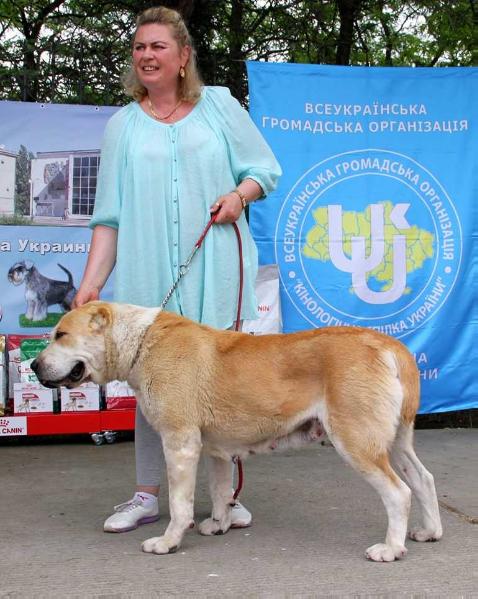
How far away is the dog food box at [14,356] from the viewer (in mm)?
6207

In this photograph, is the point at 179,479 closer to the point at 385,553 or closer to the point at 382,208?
the point at 385,553

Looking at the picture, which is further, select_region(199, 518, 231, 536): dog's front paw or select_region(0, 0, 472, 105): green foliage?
select_region(0, 0, 472, 105): green foliage

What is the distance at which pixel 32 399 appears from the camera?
20.4 feet

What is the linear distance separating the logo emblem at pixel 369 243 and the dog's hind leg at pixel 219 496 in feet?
8.33

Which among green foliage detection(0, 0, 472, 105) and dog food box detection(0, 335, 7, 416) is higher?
green foliage detection(0, 0, 472, 105)

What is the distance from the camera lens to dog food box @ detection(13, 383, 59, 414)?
6.20 metres

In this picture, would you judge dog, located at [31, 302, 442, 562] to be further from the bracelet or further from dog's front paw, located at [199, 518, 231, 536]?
the bracelet

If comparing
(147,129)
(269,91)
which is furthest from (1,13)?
(147,129)

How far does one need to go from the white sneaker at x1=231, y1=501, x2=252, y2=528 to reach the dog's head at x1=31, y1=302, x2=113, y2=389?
1096 millimetres

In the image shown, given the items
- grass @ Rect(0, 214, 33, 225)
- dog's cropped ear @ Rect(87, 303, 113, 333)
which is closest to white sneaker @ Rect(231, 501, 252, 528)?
dog's cropped ear @ Rect(87, 303, 113, 333)

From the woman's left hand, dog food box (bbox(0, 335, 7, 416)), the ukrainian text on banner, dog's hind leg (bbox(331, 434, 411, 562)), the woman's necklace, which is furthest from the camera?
the ukrainian text on banner

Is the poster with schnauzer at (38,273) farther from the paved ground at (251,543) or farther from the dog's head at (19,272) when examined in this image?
the paved ground at (251,543)

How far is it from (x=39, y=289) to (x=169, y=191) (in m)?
2.50

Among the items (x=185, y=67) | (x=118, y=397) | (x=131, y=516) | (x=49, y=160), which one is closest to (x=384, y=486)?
(x=131, y=516)
